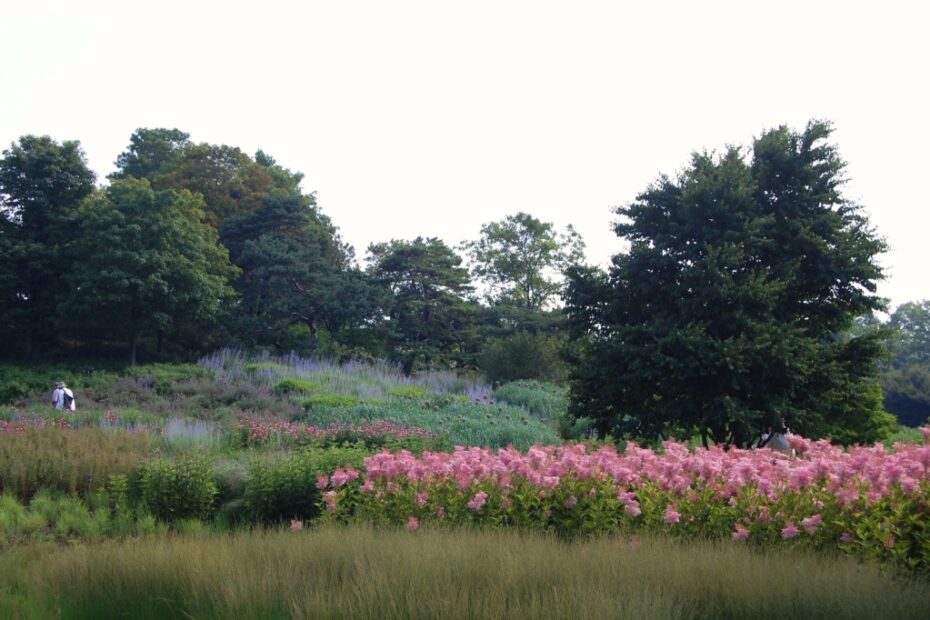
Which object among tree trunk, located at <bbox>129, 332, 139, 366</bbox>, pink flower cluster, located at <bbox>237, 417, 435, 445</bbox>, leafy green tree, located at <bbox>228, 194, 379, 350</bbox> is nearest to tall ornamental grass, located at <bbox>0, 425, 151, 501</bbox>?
pink flower cluster, located at <bbox>237, 417, 435, 445</bbox>

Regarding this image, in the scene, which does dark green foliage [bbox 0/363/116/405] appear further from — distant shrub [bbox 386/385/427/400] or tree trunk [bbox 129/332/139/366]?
distant shrub [bbox 386/385/427/400]

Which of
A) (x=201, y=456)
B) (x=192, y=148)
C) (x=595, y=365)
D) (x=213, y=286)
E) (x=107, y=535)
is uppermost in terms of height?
(x=192, y=148)

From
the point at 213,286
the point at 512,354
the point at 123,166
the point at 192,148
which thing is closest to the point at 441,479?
the point at 512,354

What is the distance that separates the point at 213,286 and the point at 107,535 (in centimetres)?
2291

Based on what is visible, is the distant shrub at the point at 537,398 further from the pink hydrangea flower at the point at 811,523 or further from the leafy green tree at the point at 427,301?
the pink hydrangea flower at the point at 811,523

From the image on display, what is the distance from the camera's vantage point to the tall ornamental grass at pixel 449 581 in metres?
3.87

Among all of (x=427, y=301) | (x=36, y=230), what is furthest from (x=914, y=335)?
(x=36, y=230)

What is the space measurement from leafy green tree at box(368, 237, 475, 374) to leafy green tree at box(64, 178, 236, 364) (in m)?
7.02

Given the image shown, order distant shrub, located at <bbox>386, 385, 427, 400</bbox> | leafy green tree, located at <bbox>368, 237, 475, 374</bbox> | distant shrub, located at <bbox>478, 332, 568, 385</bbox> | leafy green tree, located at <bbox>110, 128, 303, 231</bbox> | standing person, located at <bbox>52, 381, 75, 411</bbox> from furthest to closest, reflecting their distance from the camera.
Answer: leafy green tree, located at <bbox>110, 128, 303, 231</bbox>, leafy green tree, located at <bbox>368, 237, 475, 374</bbox>, distant shrub, located at <bbox>478, 332, 568, 385</bbox>, distant shrub, located at <bbox>386, 385, 427, 400</bbox>, standing person, located at <bbox>52, 381, 75, 411</bbox>

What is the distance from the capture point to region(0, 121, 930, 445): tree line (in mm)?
12367

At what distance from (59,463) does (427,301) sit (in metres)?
24.5

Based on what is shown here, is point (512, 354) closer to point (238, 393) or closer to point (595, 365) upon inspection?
point (238, 393)

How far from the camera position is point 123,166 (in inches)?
2029

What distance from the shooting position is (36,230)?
31.2 metres
